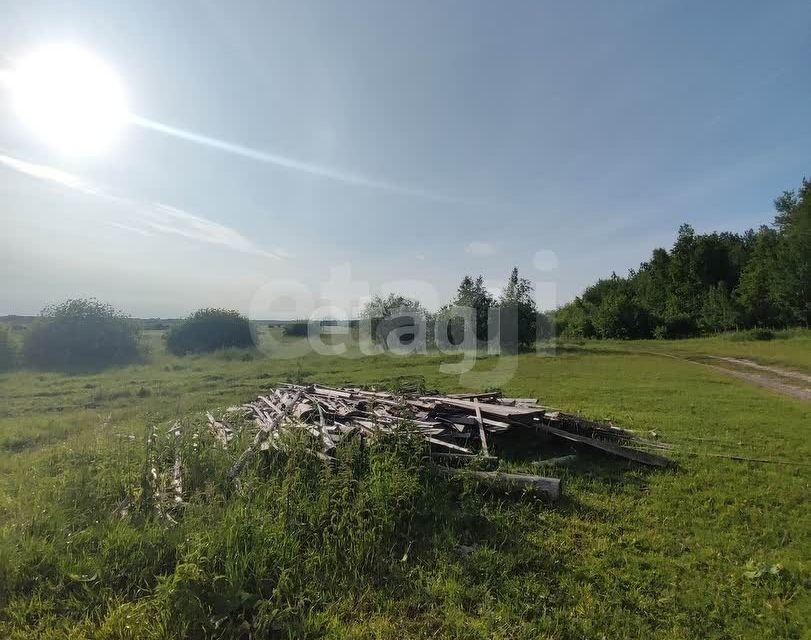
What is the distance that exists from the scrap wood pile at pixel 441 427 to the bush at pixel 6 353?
28.6m

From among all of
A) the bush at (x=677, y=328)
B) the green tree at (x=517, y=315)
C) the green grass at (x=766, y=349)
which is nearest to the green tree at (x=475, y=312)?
the green tree at (x=517, y=315)

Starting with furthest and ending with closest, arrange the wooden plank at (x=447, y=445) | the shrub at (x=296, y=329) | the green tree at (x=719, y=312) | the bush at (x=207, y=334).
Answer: the shrub at (x=296, y=329) → the green tree at (x=719, y=312) → the bush at (x=207, y=334) → the wooden plank at (x=447, y=445)

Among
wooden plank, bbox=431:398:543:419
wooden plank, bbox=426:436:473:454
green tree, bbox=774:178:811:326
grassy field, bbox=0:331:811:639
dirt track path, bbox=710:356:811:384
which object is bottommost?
grassy field, bbox=0:331:811:639

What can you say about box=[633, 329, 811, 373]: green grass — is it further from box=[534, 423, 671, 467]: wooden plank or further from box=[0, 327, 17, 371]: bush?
box=[0, 327, 17, 371]: bush

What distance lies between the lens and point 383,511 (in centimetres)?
430

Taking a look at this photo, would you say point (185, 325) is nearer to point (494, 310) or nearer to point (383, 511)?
point (494, 310)

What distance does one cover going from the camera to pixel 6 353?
1048 inches

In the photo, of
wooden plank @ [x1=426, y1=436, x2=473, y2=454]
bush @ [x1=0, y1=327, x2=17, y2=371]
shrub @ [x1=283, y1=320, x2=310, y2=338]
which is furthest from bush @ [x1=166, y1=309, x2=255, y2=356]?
wooden plank @ [x1=426, y1=436, x2=473, y2=454]

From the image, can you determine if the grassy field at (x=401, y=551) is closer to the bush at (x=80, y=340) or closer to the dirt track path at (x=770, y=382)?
the dirt track path at (x=770, y=382)

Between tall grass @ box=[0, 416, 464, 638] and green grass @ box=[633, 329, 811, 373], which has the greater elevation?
green grass @ box=[633, 329, 811, 373]

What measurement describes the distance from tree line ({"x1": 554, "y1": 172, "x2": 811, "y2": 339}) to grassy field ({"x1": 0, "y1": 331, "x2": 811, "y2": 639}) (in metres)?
35.9

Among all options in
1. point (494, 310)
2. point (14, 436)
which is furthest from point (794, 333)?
point (14, 436)

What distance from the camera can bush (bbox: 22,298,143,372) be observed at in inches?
1097

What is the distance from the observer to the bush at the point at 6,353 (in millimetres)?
26122
